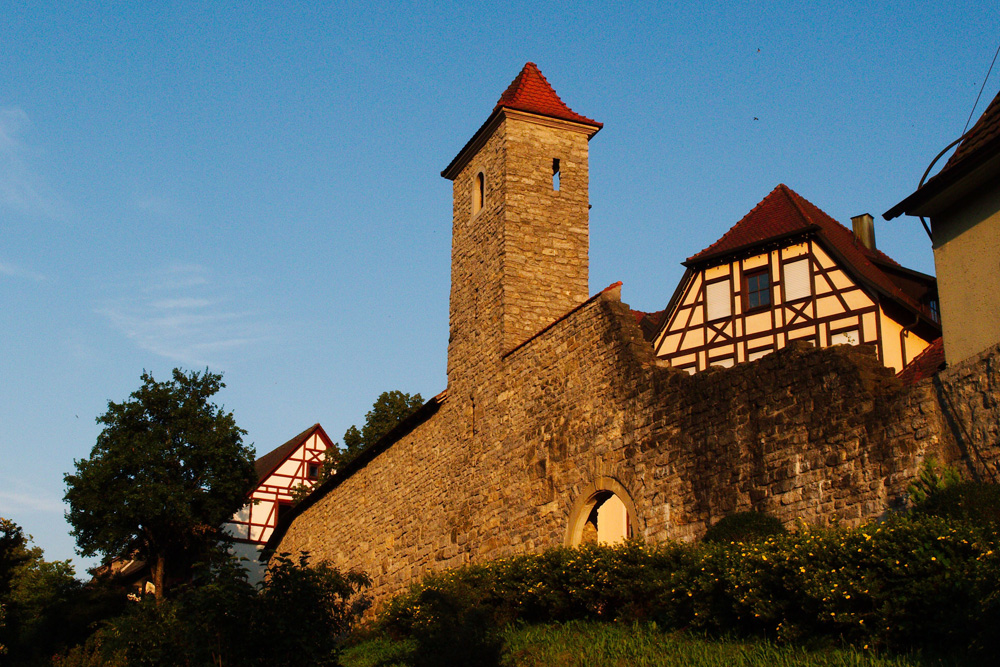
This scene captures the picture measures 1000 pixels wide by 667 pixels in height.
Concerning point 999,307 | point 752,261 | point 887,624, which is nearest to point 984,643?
point 887,624

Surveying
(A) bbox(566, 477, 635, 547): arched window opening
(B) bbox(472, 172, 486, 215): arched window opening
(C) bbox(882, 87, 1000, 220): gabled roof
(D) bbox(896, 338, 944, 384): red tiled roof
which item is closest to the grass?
(A) bbox(566, 477, 635, 547): arched window opening

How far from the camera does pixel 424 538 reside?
1959cm

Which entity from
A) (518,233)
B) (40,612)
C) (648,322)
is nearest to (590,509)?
(518,233)

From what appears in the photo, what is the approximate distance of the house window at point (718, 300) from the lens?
21.8 meters

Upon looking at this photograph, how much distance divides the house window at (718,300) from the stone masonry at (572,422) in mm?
4396

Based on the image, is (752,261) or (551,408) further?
(752,261)

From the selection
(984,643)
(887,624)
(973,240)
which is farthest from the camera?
(973,240)

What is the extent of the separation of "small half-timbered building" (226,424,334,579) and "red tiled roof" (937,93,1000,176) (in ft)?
91.7

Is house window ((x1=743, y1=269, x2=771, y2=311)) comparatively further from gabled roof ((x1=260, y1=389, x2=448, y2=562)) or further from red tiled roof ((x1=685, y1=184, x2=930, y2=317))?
gabled roof ((x1=260, y1=389, x2=448, y2=562))

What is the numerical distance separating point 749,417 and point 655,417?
180cm

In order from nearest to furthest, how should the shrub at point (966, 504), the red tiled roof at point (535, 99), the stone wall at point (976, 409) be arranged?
the shrub at point (966, 504) → the stone wall at point (976, 409) → the red tiled roof at point (535, 99)

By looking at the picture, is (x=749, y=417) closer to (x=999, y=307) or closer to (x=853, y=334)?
(x=999, y=307)

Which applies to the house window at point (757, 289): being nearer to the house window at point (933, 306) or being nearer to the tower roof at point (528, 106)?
the house window at point (933, 306)

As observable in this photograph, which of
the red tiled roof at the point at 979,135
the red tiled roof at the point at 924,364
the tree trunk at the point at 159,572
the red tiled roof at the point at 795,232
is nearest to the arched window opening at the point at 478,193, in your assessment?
the red tiled roof at the point at 795,232
